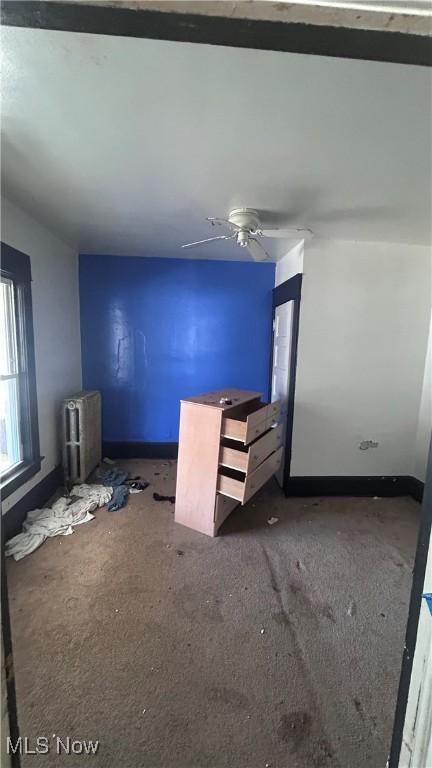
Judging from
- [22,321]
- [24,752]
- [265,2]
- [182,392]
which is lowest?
[24,752]

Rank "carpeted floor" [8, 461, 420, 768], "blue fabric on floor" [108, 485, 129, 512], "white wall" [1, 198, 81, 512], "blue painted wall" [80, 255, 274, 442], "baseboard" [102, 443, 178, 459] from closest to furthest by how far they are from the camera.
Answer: "carpeted floor" [8, 461, 420, 768] → "white wall" [1, 198, 81, 512] → "blue fabric on floor" [108, 485, 129, 512] → "blue painted wall" [80, 255, 274, 442] → "baseboard" [102, 443, 178, 459]

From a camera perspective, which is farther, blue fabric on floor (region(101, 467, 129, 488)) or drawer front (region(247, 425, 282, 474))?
blue fabric on floor (region(101, 467, 129, 488))

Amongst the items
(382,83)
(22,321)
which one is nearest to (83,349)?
(22,321)

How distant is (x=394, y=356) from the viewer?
2.59 metres

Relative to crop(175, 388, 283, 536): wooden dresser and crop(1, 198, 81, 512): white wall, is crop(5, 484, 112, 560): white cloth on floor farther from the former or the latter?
crop(175, 388, 283, 536): wooden dresser

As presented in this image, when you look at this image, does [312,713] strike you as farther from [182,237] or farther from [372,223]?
[182,237]

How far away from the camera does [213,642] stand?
4.46 ft

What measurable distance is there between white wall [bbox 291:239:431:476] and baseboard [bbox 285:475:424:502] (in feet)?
0.20

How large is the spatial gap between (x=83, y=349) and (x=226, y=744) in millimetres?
3095

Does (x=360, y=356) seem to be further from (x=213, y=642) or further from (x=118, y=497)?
(x=118, y=497)

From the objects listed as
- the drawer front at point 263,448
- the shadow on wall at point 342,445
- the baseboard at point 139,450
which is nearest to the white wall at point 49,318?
the baseboard at point 139,450

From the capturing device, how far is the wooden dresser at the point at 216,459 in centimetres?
198

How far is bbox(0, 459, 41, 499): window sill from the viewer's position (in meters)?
1.95

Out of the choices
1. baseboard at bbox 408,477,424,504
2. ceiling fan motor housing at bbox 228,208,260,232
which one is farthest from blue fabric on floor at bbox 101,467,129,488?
baseboard at bbox 408,477,424,504
